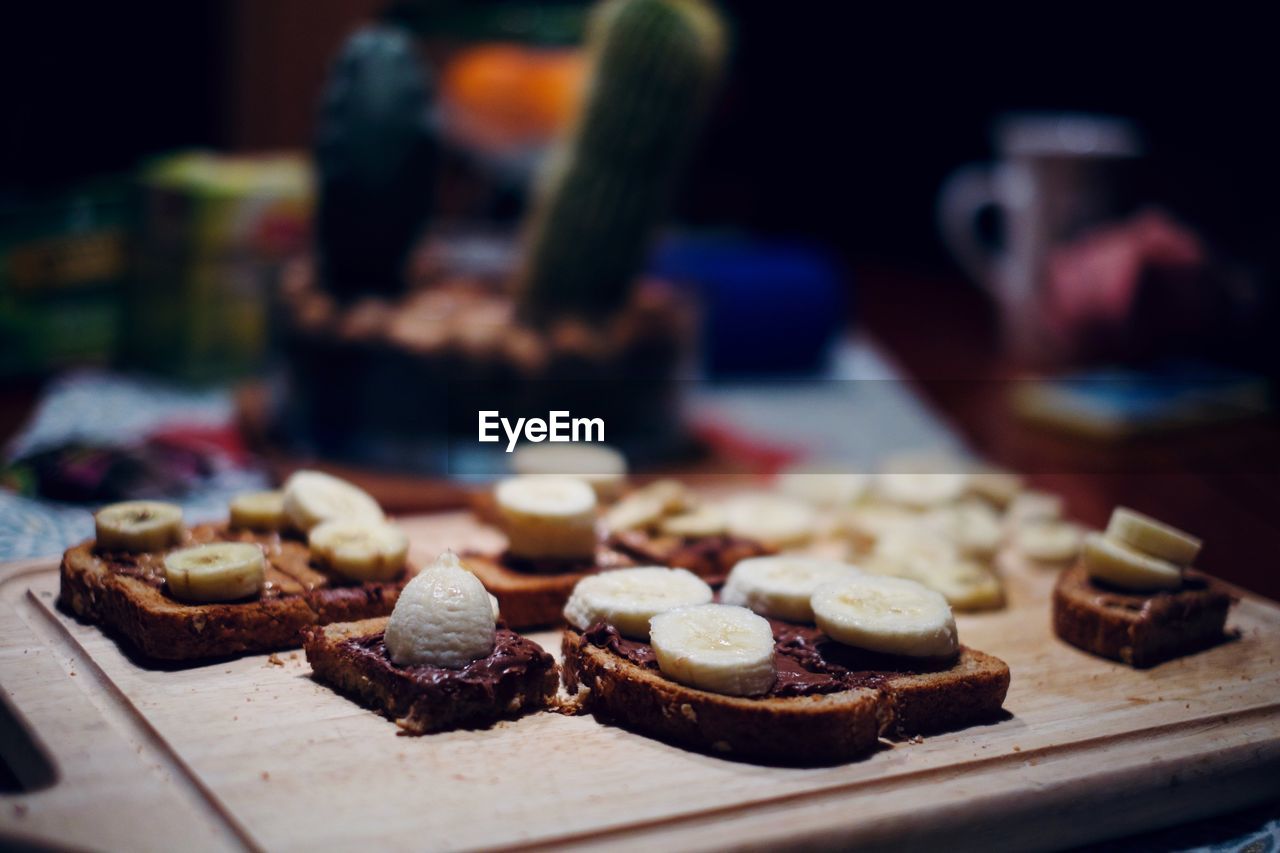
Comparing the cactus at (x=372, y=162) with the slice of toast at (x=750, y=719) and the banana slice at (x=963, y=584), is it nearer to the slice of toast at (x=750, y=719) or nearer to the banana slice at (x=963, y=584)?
the banana slice at (x=963, y=584)

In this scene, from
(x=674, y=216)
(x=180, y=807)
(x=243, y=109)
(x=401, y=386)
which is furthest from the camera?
(x=674, y=216)

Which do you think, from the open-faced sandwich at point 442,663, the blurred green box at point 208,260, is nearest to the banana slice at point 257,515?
the open-faced sandwich at point 442,663

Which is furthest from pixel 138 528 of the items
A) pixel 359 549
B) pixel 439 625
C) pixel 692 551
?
pixel 692 551

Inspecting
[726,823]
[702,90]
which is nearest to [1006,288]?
[702,90]

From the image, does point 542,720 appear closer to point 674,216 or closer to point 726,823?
point 726,823

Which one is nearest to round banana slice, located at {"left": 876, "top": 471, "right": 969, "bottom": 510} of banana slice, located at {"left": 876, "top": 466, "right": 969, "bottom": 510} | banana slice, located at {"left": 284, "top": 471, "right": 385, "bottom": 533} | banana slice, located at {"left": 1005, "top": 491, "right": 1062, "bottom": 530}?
banana slice, located at {"left": 876, "top": 466, "right": 969, "bottom": 510}

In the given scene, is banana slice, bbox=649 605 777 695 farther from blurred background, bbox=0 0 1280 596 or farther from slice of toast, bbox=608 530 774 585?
blurred background, bbox=0 0 1280 596
